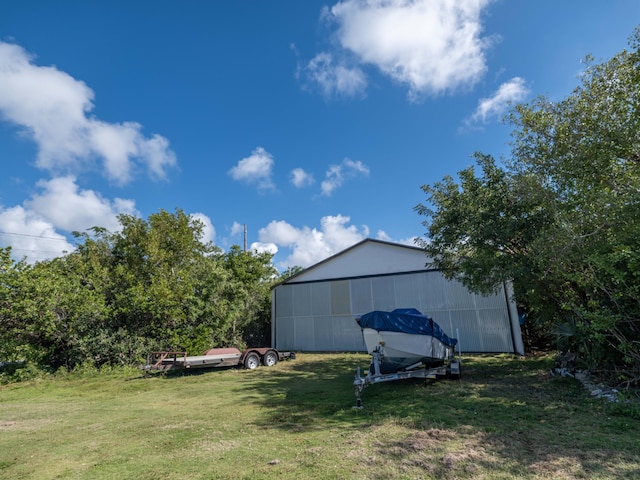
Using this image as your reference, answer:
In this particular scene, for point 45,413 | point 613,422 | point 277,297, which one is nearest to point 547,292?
point 613,422

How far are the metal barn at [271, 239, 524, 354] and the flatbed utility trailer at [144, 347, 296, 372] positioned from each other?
5.01 meters

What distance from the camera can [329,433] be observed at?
5305 millimetres

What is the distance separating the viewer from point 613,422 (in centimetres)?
535

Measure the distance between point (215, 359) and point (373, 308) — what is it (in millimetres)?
8997

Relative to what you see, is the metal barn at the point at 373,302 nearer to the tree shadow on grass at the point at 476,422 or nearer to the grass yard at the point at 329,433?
the tree shadow on grass at the point at 476,422

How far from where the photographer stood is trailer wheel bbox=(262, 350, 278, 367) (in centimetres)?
1418

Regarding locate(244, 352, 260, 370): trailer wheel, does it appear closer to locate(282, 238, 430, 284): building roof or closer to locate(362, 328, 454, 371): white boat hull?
locate(362, 328, 454, 371): white boat hull

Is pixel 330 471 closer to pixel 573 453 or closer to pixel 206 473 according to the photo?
pixel 206 473

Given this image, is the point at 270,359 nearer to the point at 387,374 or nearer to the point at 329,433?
the point at 387,374

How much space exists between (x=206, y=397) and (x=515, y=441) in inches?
271

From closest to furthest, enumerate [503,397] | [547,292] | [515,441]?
[515,441] < [503,397] < [547,292]

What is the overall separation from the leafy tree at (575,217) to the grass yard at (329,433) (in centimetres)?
177

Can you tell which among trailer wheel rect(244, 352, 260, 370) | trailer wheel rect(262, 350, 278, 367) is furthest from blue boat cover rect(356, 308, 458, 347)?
trailer wheel rect(262, 350, 278, 367)

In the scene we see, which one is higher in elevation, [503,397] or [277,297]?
[277,297]
